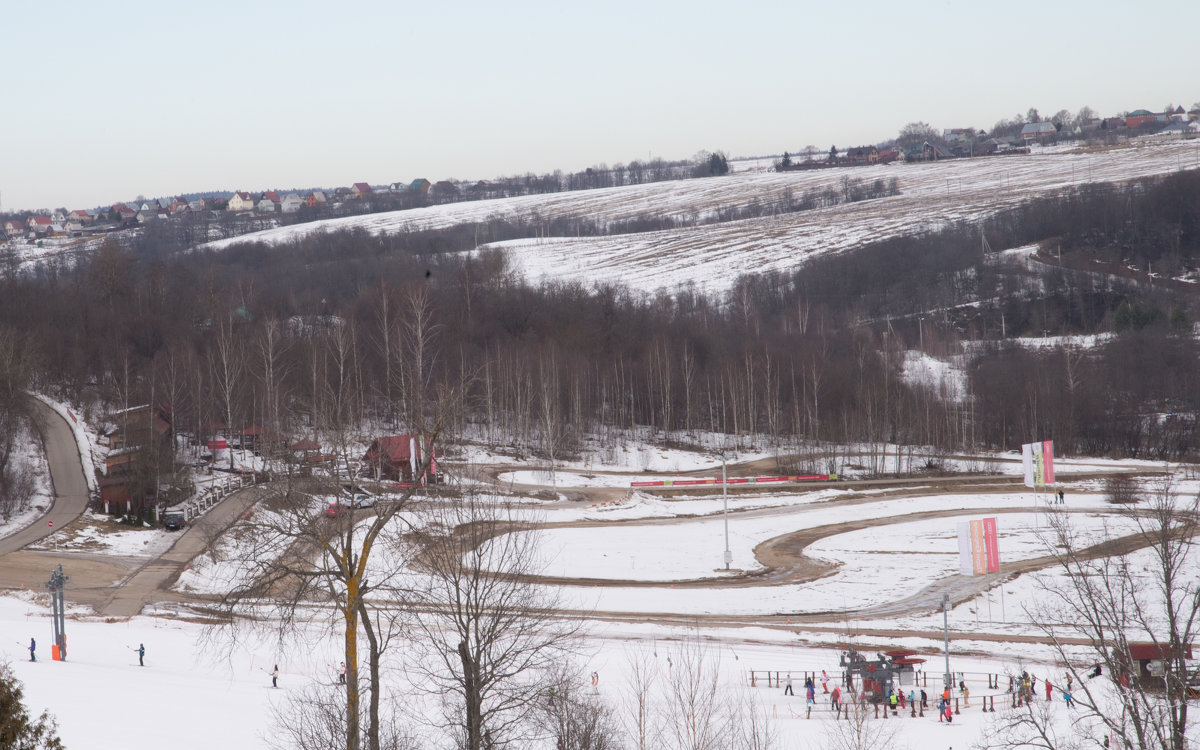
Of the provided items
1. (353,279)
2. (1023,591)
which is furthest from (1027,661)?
(353,279)

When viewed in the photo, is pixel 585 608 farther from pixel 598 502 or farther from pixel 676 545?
pixel 598 502

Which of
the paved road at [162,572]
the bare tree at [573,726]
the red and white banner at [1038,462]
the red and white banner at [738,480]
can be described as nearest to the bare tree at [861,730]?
the bare tree at [573,726]

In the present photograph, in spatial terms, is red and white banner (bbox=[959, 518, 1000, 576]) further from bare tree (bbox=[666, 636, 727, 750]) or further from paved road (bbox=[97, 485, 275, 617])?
paved road (bbox=[97, 485, 275, 617])

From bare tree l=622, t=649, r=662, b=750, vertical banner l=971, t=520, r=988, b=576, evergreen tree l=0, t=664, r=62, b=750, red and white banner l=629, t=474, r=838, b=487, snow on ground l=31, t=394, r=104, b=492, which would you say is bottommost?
red and white banner l=629, t=474, r=838, b=487

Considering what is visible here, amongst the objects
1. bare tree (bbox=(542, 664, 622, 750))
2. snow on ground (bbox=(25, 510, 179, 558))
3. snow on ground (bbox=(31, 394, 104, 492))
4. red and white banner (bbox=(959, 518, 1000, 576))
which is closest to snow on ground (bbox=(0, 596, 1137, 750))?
bare tree (bbox=(542, 664, 622, 750))

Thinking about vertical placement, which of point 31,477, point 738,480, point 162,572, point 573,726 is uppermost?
point 573,726

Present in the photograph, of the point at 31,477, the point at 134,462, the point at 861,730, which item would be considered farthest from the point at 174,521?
the point at 861,730

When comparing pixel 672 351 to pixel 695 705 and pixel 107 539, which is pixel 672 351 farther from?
pixel 695 705
